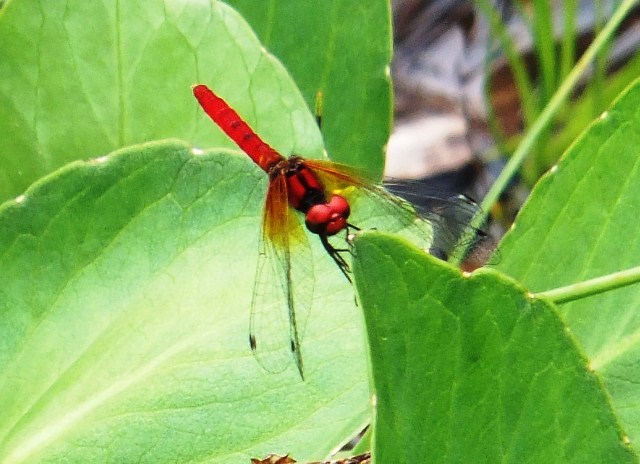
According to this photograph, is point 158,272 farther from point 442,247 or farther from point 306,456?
point 442,247

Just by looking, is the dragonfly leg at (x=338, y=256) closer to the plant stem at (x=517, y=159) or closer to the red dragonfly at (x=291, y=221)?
the red dragonfly at (x=291, y=221)

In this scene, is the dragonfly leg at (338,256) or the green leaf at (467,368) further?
the dragonfly leg at (338,256)

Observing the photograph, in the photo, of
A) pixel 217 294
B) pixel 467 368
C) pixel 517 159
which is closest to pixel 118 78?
pixel 217 294

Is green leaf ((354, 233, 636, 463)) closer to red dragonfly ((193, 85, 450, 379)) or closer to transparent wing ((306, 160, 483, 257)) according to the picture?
red dragonfly ((193, 85, 450, 379))

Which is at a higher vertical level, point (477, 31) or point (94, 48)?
point (477, 31)

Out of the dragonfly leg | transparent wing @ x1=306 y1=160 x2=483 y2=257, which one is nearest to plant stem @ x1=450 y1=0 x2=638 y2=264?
transparent wing @ x1=306 y1=160 x2=483 y2=257

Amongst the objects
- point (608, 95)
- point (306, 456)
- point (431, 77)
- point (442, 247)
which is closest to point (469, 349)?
point (306, 456)

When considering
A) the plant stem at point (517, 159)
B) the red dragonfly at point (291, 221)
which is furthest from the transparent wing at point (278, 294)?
the plant stem at point (517, 159)
